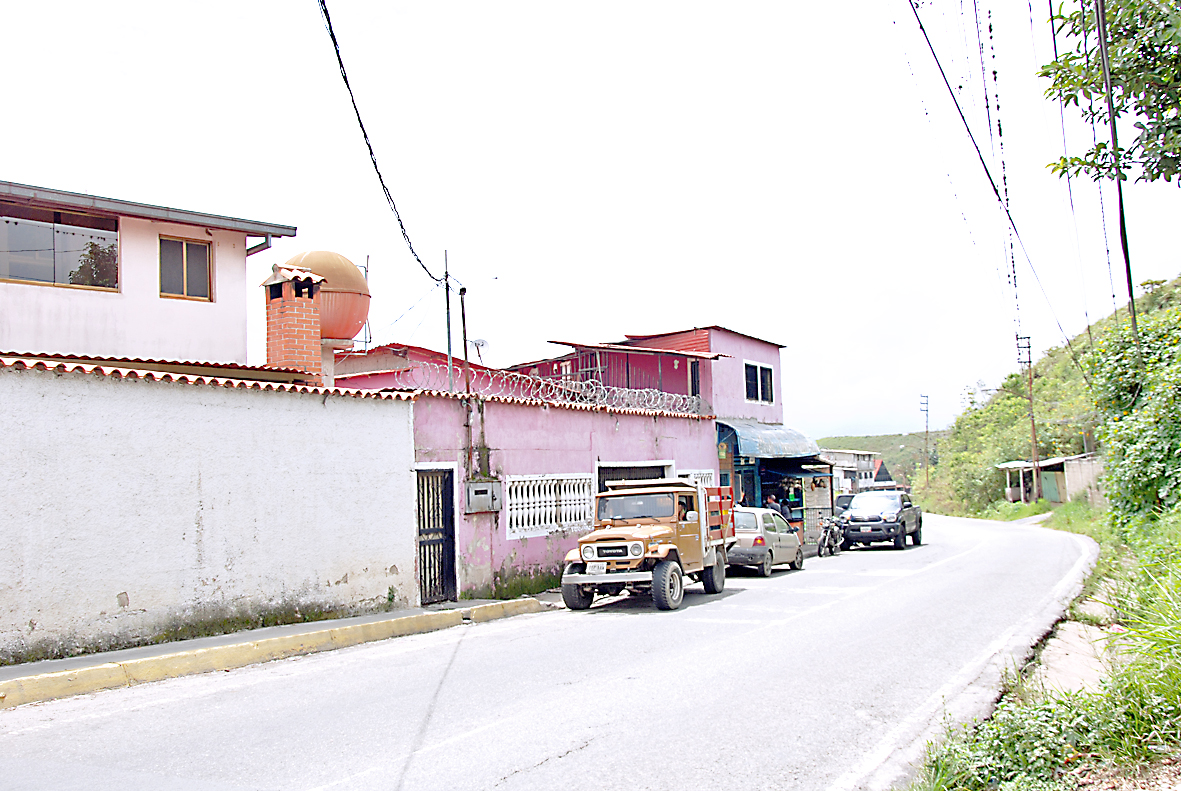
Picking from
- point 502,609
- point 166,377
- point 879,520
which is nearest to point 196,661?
point 166,377

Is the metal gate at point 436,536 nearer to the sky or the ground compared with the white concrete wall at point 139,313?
nearer to the ground

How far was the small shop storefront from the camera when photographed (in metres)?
28.2

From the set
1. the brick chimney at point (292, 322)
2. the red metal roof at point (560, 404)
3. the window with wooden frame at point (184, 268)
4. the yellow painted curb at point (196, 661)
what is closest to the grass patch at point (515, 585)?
the yellow painted curb at point (196, 661)

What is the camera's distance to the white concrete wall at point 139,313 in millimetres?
15391

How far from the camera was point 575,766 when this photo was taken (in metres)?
5.63

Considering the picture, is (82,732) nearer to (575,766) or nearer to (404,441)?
(575,766)

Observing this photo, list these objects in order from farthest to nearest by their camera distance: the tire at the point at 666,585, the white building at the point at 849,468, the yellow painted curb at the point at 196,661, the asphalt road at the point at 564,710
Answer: the white building at the point at 849,468, the tire at the point at 666,585, the yellow painted curb at the point at 196,661, the asphalt road at the point at 564,710

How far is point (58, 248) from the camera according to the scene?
15859 millimetres

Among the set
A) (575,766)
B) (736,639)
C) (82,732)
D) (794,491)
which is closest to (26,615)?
(82,732)

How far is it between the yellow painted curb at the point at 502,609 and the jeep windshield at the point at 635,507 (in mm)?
1865

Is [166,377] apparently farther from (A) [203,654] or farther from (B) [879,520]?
(B) [879,520]

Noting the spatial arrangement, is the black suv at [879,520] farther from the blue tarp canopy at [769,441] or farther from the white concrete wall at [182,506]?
the white concrete wall at [182,506]

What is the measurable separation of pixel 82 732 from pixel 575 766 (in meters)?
4.14

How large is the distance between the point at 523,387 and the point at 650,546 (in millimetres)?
5860
